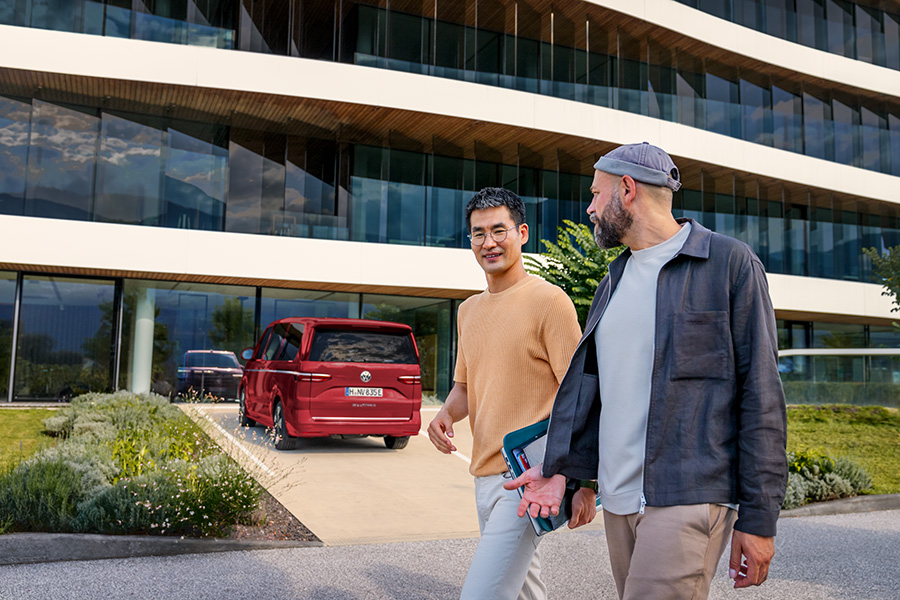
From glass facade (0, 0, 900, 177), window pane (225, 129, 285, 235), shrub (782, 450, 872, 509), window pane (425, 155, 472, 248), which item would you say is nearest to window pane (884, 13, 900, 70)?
glass facade (0, 0, 900, 177)

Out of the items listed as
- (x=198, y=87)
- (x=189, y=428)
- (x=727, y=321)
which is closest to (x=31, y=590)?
(x=727, y=321)

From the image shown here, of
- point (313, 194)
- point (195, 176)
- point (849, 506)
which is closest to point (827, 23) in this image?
point (313, 194)

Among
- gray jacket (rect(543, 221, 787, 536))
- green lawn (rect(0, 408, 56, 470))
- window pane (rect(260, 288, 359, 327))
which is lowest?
green lawn (rect(0, 408, 56, 470))

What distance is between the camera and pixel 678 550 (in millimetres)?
2189

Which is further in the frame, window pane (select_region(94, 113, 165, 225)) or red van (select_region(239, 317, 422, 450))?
window pane (select_region(94, 113, 165, 225))

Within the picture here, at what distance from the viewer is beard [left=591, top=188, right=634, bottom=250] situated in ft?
8.48

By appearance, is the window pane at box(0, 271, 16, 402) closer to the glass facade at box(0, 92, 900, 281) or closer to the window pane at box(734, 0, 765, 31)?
the glass facade at box(0, 92, 900, 281)

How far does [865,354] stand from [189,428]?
1460 centimetres

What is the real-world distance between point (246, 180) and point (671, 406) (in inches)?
755

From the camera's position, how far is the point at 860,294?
25.9 metres

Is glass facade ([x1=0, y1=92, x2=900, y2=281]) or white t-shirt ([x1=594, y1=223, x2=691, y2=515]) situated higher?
glass facade ([x1=0, y1=92, x2=900, y2=281])

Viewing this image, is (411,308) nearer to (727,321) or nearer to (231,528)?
(231,528)

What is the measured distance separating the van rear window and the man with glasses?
754cm

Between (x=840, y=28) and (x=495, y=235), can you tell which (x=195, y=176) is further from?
(x=840, y=28)
